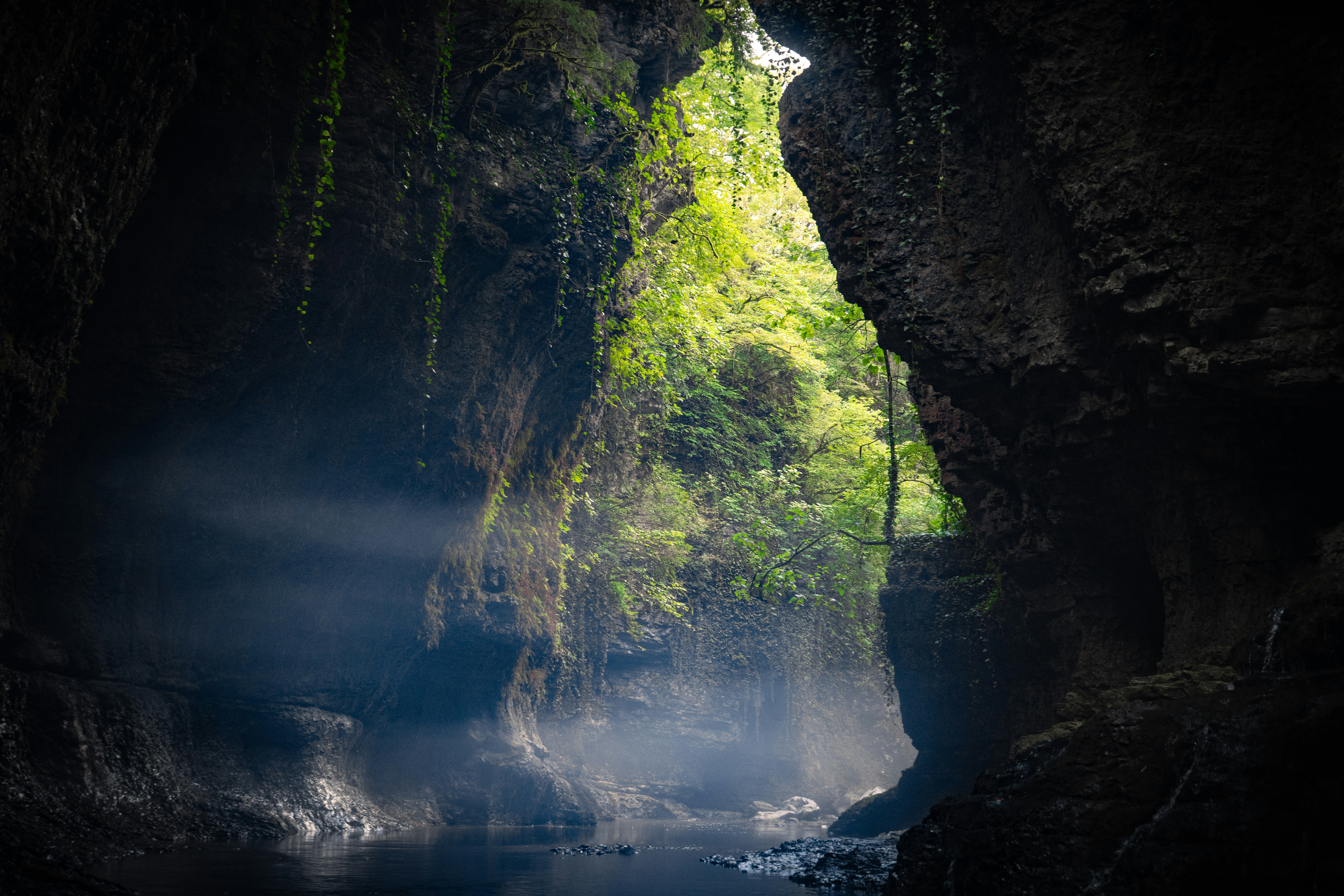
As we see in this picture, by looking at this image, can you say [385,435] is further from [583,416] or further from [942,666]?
[942,666]

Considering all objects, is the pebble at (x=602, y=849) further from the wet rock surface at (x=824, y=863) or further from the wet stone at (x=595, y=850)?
the wet rock surface at (x=824, y=863)

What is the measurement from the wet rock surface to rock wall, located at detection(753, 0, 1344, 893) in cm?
186

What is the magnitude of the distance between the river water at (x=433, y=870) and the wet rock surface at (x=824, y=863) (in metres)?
0.26

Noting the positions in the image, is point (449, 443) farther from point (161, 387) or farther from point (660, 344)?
point (660, 344)

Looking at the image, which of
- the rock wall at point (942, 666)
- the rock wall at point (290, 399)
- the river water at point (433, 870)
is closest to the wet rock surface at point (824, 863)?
the river water at point (433, 870)

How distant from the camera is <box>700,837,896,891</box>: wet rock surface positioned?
7.47 meters

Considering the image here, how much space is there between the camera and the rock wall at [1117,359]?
4.85 meters

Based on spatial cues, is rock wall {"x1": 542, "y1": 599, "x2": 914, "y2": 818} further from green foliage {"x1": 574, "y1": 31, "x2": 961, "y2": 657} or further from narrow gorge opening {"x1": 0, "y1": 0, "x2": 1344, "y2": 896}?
narrow gorge opening {"x1": 0, "y1": 0, "x2": 1344, "y2": 896}

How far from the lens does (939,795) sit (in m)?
12.5

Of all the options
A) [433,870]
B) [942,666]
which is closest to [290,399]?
[433,870]

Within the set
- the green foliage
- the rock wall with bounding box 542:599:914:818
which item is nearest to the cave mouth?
the green foliage

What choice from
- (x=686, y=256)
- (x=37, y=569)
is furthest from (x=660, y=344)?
(x=37, y=569)

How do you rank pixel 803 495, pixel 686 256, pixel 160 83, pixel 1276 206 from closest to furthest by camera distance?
pixel 1276 206, pixel 160 83, pixel 686 256, pixel 803 495

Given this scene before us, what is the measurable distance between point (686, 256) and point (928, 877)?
12.8 m
